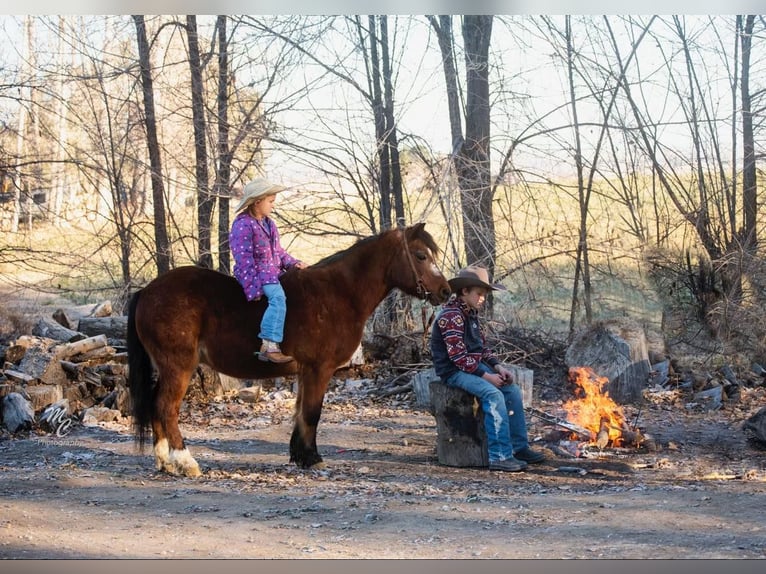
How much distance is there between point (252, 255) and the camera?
5.45 m

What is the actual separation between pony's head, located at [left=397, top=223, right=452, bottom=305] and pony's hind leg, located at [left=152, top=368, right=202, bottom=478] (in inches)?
58.3

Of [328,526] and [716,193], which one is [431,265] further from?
[716,193]

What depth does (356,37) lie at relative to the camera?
8477 millimetres

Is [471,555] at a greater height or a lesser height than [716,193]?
lesser

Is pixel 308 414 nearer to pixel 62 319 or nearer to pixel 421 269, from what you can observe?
pixel 421 269

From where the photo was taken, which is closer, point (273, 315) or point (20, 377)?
point (273, 315)

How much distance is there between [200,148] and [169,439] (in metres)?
3.65

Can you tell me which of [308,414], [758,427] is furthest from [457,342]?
[758,427]

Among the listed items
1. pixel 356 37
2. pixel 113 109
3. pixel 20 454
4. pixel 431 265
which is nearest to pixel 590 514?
pixel 431 265

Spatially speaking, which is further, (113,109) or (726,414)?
(113,109)

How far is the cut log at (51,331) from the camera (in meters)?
8.20

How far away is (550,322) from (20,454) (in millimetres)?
4630

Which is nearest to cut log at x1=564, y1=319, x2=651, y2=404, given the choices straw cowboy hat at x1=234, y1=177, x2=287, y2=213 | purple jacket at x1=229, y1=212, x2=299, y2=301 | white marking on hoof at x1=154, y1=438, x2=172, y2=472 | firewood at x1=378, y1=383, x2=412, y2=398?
firewood at x1=378, y1=383, x2=412, y2=398

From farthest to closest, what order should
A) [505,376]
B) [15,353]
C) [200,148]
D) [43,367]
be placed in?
[200,148] < [15,353] < [43,367] < [505,376]
